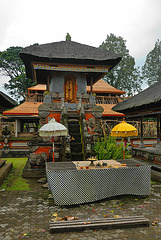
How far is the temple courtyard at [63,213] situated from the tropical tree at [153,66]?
3367 cm

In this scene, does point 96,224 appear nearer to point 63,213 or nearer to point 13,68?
point 63,213

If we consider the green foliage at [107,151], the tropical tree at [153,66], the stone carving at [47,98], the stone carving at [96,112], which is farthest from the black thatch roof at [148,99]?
the tropical tree at [153,66]

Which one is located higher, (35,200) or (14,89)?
(14,89)

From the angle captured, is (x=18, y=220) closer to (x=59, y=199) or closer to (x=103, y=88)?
(x=59, y=199)

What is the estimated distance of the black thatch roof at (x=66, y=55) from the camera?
464 inches

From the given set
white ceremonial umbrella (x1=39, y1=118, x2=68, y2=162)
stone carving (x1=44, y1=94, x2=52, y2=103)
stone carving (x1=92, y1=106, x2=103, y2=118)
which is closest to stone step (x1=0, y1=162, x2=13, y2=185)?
white ceremonial umbrella (x1=39, y1=118, x2=68, y2=162)

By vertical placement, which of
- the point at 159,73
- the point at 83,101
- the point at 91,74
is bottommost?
the point at 83,101

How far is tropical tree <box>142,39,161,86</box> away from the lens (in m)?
37.2

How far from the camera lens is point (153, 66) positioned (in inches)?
1478

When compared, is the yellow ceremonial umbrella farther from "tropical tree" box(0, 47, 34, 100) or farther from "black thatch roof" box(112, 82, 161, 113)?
"tropical tree" box(0, 47, 34, 100)

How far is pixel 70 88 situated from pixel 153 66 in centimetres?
2889

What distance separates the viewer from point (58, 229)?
4219mm

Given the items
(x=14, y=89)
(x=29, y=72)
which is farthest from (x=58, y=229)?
(x=14, y=89)

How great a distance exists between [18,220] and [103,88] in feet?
72.8
